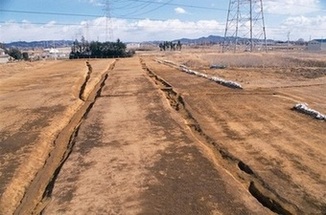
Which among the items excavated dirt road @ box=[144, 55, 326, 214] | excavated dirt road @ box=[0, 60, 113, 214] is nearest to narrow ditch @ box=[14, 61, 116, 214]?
excavated dirt road @ box=[0, 60, 113, 214]

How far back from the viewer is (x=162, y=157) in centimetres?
962

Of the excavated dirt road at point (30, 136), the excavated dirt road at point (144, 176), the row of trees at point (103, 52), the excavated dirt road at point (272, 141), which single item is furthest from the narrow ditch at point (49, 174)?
the row of trees at point (103, 52)

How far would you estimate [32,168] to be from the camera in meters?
9.76

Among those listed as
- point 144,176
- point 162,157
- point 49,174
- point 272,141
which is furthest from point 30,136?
point 272,141

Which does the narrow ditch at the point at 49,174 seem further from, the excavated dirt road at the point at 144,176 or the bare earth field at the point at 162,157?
the excavated dirt road at the point at 144,176

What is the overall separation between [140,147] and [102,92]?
11698mm

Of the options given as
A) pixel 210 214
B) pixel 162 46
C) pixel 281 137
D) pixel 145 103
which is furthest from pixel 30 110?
pixel 162 46

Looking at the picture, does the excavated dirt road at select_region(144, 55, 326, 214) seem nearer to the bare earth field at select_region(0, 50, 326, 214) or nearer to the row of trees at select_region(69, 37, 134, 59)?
the bare earth field at select_region(0, 50, 326, 214)

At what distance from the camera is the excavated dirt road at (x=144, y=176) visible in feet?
22.9

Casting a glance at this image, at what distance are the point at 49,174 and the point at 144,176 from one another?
250 cm

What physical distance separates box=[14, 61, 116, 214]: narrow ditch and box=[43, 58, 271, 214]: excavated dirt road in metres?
0.23

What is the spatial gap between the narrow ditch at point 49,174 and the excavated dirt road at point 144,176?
232 millimetres

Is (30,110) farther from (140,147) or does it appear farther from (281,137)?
(281,137)

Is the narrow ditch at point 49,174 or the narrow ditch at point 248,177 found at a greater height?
the narrow ditch at point 248,177
